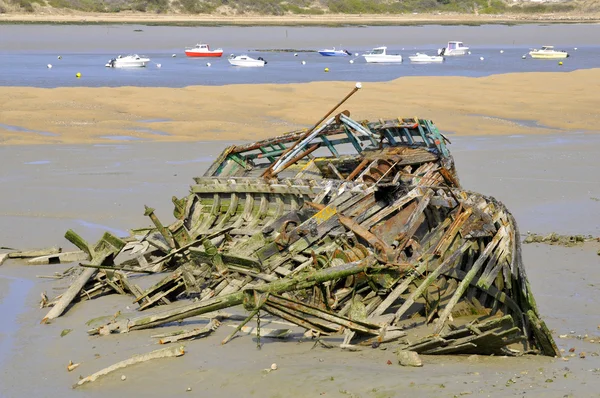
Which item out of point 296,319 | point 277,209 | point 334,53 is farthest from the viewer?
point 334,53

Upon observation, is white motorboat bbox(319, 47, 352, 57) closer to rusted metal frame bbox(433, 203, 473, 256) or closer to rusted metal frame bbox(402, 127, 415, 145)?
rusted metal frame bbox(402, 127, 415, 145)

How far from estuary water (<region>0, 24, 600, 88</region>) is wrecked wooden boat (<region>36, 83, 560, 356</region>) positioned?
2713cm

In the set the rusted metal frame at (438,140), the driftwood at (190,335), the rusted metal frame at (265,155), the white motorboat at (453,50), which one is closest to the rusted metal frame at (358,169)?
the rusted metal frame at (438,140)

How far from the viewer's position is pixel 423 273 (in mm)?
9375

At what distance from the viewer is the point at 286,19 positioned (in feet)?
314

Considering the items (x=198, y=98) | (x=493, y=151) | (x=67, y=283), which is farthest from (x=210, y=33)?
(x=67, y=283)

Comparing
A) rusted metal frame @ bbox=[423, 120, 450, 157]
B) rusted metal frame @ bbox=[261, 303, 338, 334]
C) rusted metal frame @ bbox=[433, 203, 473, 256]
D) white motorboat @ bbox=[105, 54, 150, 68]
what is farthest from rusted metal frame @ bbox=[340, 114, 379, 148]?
white motorboat @ bbox=[105, 54, 150, 68]

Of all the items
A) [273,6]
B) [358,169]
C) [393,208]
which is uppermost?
[393,208]

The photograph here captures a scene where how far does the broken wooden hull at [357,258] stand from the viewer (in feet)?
28.1

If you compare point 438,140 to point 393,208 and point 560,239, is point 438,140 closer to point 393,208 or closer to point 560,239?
point 560,239

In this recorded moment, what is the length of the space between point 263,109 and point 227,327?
20.3 meters

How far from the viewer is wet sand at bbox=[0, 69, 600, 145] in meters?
24.9

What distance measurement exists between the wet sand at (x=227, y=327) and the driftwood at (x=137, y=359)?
0.07 metres

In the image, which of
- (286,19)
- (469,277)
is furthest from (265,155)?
(286,19)
